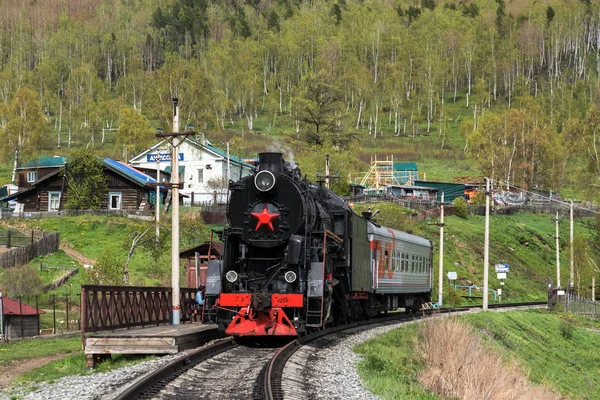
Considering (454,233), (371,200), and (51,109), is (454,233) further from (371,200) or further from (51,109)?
(51,109)

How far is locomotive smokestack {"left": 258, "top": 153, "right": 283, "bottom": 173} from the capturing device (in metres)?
20.5

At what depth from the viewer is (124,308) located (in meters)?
20.7

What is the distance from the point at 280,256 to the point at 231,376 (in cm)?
608

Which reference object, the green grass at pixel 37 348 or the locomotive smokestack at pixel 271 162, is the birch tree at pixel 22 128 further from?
the locomotive smokestack at pixel 271 162

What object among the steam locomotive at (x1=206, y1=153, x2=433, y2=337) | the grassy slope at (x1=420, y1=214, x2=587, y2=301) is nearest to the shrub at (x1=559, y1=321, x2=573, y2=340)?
the grassy slope at (x1=420, y1=214, x2=587, y2=301)

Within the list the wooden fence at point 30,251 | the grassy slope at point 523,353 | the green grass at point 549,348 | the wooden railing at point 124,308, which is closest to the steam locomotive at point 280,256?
the grassy slope at point 523,353

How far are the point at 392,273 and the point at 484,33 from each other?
15027 centimetres

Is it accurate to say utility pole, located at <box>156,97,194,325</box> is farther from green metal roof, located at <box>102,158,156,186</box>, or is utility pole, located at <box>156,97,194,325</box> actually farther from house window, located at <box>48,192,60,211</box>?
house window, located at <box>48,192,60,211</box>

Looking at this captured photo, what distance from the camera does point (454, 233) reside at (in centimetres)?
6812

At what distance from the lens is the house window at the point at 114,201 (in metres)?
70.2

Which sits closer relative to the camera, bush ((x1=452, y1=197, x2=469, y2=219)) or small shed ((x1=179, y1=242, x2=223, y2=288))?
small shed ((x1=179, y1=242, x2=223, y2=288))

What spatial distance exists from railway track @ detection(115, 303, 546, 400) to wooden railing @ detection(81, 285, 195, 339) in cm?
311

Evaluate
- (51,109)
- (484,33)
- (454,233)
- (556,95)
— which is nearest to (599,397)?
(454,233)

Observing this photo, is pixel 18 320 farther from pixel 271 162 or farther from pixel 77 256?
pixel 77 256
